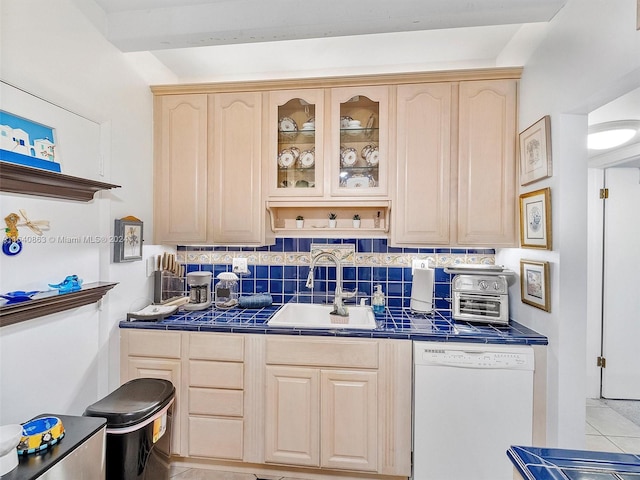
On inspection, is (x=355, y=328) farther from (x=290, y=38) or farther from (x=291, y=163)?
(x=290, y=38)

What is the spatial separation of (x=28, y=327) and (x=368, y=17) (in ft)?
7.33

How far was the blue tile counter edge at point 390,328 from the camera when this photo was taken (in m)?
1.64

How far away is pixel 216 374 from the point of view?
70.8 inches

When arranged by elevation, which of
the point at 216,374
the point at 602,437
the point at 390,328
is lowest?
the point at 602,437

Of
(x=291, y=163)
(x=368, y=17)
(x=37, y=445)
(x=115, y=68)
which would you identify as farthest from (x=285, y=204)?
(x=37, y=445)

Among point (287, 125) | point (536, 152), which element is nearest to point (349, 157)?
point (287, 125)

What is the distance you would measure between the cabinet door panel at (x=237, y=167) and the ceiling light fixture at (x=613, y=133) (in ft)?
7.80

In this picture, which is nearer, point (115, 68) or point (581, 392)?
point (581, 392)

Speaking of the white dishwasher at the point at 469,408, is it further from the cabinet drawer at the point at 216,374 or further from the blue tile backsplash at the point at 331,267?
the cabinet drawer at the point at 216,374

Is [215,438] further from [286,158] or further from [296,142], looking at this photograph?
[296,142]

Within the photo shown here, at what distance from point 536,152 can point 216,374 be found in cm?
219

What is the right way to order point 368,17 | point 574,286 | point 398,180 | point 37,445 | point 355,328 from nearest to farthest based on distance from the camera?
point 37,445
point 574,286
point 368,17
point 355,328
point 398,180

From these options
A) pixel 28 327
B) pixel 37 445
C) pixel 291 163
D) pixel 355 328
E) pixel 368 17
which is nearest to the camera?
pixel 37 445

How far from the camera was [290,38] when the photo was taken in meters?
1.75
